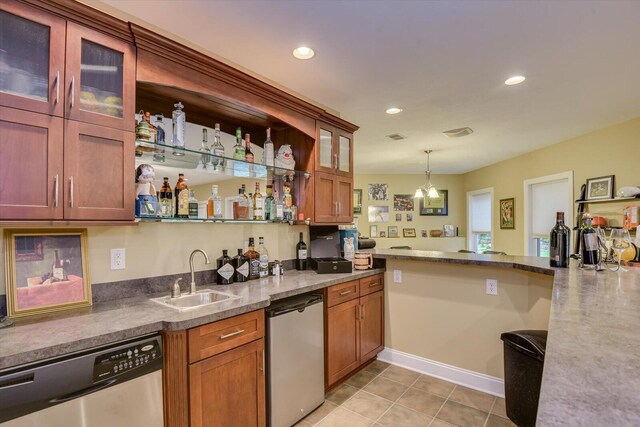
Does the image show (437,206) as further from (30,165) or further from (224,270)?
(30,165)

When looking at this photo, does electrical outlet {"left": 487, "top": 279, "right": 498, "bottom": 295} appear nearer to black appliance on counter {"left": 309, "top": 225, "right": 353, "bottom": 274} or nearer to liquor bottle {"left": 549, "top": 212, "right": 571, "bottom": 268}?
liquor bottle {"left": 549, "top": 212, "right": 571, "bottom": 268}

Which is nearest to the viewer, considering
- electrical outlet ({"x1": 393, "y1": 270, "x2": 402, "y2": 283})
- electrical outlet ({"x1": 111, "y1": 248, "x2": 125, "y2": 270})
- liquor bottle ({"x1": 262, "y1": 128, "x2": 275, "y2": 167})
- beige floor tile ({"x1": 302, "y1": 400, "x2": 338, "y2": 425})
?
electrical outlet ({"x1": 111, "y1": 248, "x2": 125, "y2": 270})

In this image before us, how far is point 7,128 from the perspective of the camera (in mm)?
1325

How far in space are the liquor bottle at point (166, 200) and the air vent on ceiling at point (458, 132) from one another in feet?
11.0

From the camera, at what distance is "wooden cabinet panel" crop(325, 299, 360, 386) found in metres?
2.48

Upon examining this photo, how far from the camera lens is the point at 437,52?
Result: 84.5 inches

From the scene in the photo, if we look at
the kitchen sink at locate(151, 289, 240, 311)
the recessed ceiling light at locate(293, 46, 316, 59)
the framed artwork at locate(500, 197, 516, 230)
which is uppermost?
the recessed ceiling light at locate(293, 46, 316, 59)

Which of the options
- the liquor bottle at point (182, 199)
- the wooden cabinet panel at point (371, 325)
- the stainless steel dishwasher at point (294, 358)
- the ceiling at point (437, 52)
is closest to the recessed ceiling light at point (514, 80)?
the ceiling at point (437, 52)

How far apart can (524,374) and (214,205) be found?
215cm

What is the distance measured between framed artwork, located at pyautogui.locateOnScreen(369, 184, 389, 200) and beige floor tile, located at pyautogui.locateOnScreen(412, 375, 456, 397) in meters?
4.62

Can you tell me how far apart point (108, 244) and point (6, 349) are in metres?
0.78

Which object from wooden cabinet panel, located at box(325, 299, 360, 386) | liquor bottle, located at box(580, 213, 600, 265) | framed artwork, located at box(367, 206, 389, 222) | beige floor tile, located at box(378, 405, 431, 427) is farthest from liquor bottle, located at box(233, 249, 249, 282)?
framed artwork, located at box(367, 206, 389, 222)

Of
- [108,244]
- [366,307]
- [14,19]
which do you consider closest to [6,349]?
[108,244]

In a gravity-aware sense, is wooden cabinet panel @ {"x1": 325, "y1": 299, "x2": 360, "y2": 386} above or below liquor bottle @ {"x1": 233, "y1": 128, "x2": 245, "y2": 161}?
below
